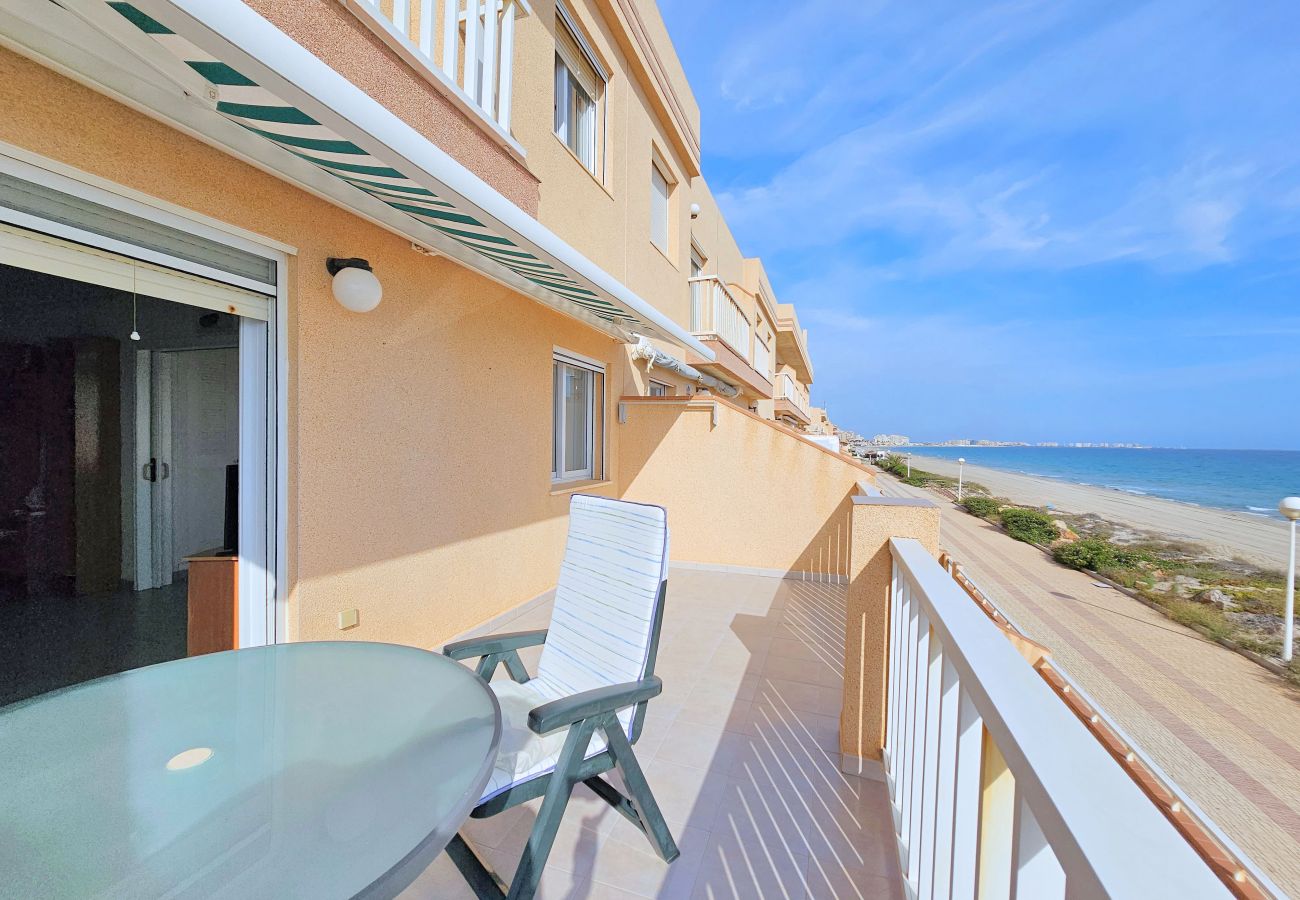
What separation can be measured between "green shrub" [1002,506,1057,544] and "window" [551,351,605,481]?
85.7 ft

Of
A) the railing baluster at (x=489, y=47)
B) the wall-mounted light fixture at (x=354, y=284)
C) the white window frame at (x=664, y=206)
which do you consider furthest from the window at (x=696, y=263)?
the wall-mounted light fixture at (x=354, y=284)

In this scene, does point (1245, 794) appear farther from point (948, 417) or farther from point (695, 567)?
point (948, 417)

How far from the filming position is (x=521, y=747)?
2.80 meters

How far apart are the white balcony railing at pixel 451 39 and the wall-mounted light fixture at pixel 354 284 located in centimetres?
159

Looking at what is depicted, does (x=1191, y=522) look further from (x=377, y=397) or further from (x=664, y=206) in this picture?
(x=377, y=397)

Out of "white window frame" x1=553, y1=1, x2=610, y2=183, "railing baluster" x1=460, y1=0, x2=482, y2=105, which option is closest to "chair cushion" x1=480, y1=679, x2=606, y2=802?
"railing baluster" x1=460, y1=0, x2=482, y2=105

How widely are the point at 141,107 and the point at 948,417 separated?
20566 cm

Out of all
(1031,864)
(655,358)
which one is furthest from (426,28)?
(655,358)

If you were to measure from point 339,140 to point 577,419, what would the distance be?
698cm

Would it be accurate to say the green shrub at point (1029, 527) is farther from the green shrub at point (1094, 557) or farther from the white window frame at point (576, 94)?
the white window frame at point (576, 94)

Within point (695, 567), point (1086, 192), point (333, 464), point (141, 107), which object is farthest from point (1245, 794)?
point (1086, 192)

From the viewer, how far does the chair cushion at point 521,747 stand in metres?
2.56

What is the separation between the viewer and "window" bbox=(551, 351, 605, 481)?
8.64 meters

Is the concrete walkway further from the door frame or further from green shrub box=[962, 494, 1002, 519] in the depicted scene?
green shrub box=[962, 494, 1002, 519]
